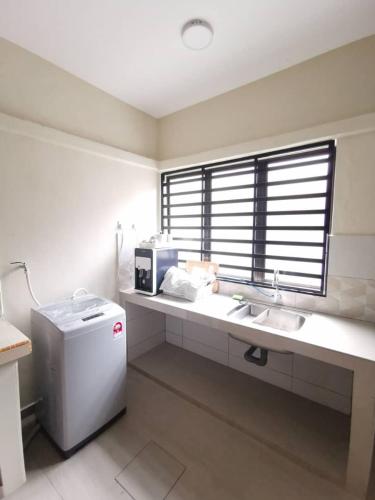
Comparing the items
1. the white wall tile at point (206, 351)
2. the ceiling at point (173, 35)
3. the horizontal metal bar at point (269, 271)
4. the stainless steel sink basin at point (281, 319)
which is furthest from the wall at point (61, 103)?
the white wall tile at point (206, 351)

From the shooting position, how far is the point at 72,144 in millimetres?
1778

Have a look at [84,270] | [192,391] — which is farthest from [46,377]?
[192,391]

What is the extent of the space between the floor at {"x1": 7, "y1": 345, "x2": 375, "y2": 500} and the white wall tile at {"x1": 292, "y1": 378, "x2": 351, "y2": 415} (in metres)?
0.19

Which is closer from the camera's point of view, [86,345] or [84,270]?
[86,345]

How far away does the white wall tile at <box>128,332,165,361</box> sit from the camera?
2389 mm

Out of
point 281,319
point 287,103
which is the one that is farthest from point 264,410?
point 287,103

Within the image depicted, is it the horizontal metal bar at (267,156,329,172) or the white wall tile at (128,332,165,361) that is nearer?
the horizontal metal bar at (267,156,329,172)

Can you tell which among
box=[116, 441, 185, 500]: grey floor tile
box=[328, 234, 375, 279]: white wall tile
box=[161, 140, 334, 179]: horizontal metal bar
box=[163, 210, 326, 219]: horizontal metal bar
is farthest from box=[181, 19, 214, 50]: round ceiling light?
box=[116, 441, 185, 500]: grey floor tile

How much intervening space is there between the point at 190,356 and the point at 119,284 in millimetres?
1085

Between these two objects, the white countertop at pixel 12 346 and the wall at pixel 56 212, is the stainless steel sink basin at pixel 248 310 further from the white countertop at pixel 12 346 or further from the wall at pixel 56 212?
the white countertop at pixel 12 346

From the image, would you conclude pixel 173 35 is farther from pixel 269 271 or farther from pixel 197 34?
pixel 269 271

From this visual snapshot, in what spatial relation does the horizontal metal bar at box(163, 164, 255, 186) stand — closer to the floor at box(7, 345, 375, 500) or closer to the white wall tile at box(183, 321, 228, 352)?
the white wall tile at box(183, 321, 228, 352)

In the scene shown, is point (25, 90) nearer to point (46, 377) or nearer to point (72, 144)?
point (72, 144)

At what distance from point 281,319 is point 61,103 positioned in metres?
2.39
